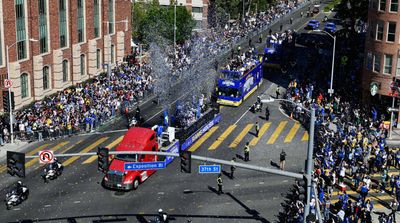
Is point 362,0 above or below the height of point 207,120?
above

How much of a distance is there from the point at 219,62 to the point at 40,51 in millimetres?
25844

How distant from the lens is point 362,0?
85.7 m

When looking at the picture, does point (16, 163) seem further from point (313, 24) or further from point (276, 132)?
point (313, 24)

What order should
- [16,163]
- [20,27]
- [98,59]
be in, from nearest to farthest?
[16,163] → [20,27] → [98,59]

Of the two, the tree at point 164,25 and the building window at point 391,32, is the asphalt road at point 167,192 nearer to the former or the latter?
the building window at point 391,32

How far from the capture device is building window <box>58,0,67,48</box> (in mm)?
66812

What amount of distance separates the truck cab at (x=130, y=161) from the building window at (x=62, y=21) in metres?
28.2

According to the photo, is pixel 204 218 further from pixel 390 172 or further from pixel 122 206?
pixel 390 172

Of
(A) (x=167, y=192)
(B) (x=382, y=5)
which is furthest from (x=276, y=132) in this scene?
(A) (x=167, y=192)

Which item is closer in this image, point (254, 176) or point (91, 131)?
point (254, 176)

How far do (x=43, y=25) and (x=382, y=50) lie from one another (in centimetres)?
3378

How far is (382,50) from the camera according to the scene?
58.6 meters

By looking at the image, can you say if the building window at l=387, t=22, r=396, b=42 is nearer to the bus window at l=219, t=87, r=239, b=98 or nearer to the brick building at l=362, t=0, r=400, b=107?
the brick building at l=362, t=0, r=400, b=107

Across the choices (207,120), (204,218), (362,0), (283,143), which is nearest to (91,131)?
(207,120)
